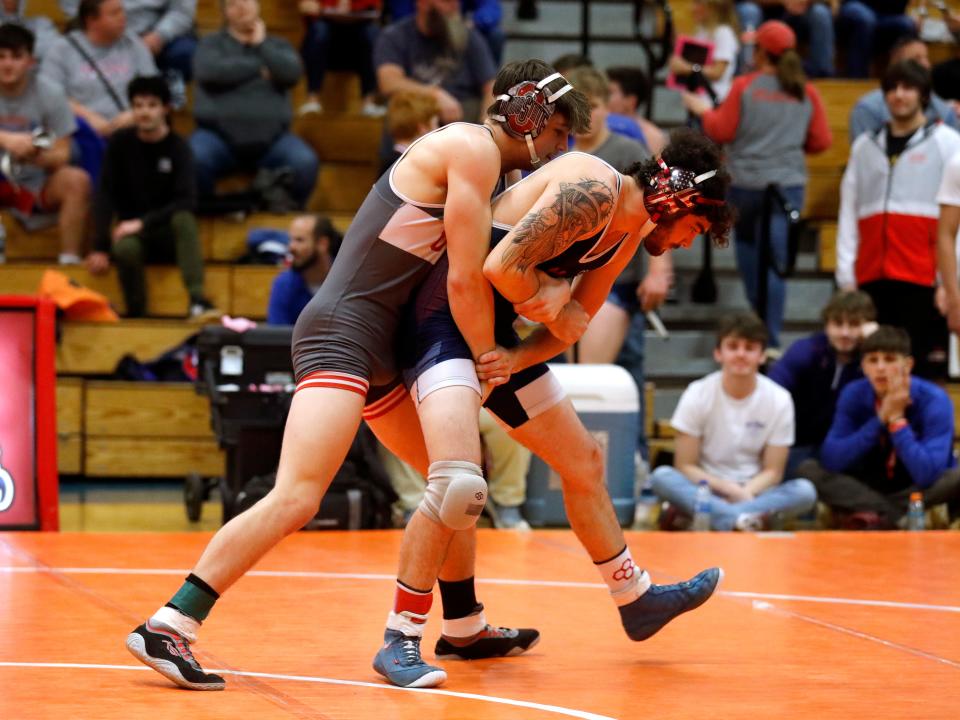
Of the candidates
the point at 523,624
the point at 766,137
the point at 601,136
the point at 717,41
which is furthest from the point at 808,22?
the point at 523,624

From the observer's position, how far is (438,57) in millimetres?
9430

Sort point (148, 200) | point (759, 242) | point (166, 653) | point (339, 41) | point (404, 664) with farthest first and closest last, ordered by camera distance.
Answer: point (339, 41) → point (759, 242) → point (148, 200) → point (404, 664) → point (166, 653)

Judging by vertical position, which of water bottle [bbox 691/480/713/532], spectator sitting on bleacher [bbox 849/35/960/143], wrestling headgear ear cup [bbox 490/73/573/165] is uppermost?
wrestling headgear ear cup [bbox 490/73/573/165]

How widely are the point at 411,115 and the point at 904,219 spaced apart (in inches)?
102

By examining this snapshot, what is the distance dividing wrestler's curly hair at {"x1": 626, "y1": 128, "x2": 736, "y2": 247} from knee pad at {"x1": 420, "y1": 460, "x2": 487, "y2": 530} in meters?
0.82

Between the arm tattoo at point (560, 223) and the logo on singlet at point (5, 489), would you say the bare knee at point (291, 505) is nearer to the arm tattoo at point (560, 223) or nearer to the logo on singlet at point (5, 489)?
the arm tattoo at point (560, 223)

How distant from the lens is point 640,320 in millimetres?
7957

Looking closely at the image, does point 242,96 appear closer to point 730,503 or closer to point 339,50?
point 339,50

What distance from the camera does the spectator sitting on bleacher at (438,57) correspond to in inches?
365

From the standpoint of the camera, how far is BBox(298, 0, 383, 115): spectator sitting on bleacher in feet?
33.2

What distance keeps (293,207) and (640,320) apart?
2473mm

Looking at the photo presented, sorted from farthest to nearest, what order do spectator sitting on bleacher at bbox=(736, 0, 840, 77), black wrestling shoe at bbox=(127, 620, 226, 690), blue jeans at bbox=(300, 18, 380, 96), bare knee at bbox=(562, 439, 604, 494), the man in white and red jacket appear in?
spectator sitting on bleacher at bbox=(736, 0, 840, 77), blue jeans at bbox=(300, 18, 380, 96), the man in white and red jacket, bare knee at bbox=(562, 439, 604, 494), black wrestling shoe at bbox=(127, 620, 226, 690)

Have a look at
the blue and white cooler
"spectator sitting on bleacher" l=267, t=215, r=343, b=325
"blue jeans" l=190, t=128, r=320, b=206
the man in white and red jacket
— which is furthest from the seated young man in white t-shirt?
"blue jeans" l=190, t=128, r=320, b=206

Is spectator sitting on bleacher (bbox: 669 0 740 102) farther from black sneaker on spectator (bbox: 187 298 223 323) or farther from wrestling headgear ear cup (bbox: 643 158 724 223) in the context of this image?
wrestling headgear ear cup (bbox: 643 158 724 223)
